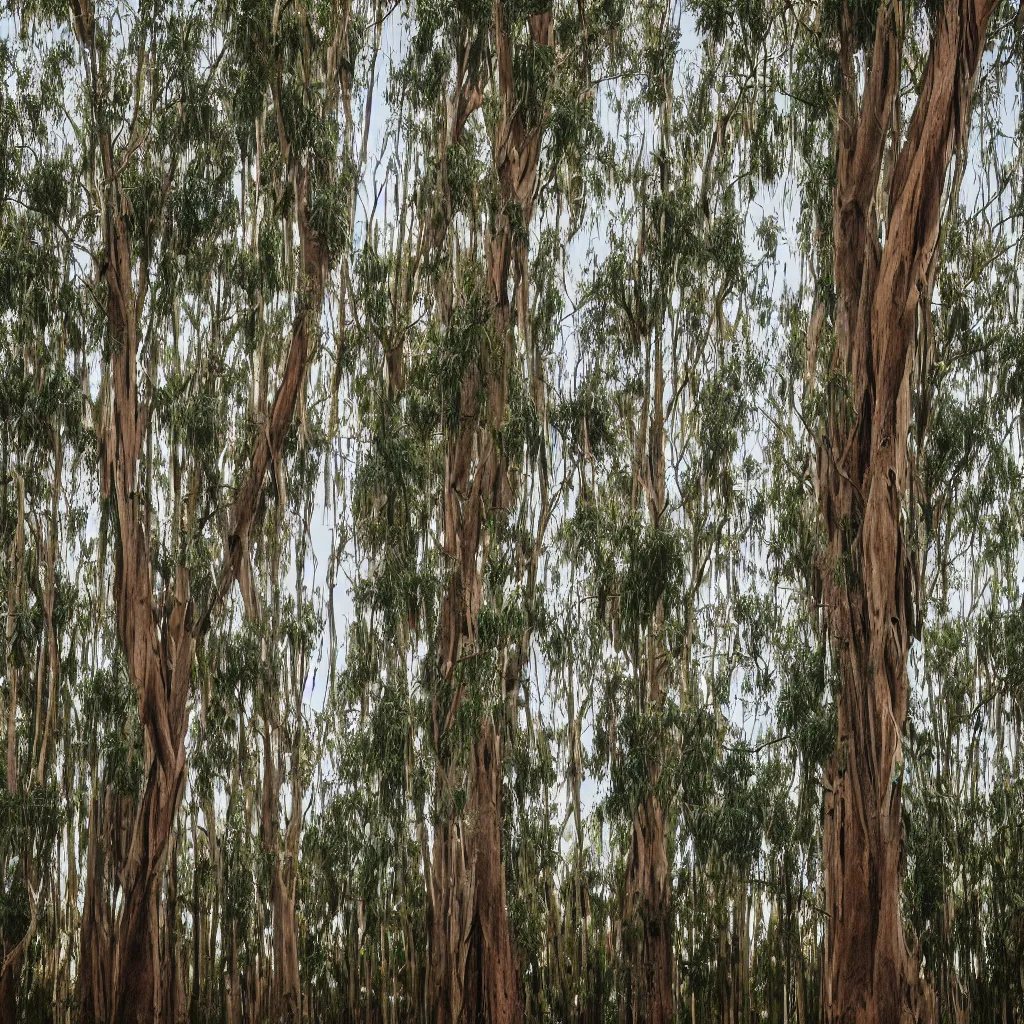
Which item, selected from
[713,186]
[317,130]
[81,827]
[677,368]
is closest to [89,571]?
[81,827]

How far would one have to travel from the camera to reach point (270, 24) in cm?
995

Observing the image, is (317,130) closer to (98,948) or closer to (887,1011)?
(98,948)

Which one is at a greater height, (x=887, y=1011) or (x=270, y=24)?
(x=270, y=24)

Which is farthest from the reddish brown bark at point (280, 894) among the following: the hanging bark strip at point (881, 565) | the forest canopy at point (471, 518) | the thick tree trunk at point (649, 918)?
the hanging bark strip at point (881, 565)

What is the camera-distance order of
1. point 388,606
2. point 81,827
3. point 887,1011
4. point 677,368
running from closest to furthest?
1. point 887,1011
2. point 388,606
3. point 677,368
4. point 81,827

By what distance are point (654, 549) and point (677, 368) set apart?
193 cm

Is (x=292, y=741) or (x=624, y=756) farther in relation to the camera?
(x=292, y=741)

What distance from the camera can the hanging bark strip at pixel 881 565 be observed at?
7.42 m

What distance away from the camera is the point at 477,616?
29.6 feet

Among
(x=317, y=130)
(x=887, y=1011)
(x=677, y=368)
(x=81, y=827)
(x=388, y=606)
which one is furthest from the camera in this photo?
(x=81, y=827)

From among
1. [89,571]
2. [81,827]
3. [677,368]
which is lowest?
[81,827]

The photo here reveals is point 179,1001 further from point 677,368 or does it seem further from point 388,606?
point 677,368

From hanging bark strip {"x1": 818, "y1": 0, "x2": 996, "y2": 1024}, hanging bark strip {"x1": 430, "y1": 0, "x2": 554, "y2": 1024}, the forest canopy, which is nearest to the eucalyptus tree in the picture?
the forest canopy

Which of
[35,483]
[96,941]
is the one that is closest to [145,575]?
[35,483]
